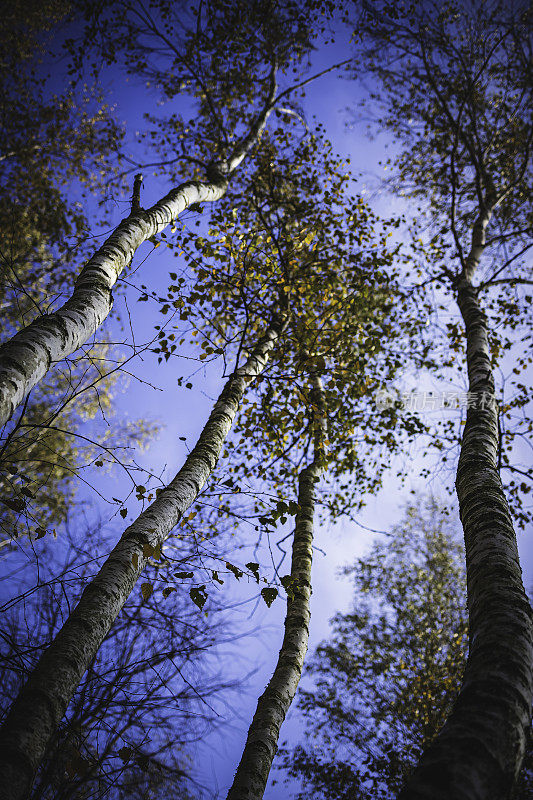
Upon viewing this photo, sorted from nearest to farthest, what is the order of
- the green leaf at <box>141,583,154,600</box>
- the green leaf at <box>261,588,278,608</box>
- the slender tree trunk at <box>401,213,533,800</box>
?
the slender tree trunk at <box>401,213,533,800</box> → the green leaf at <box>141,583,154,600</box> → the green leaf at <box>261,588,278,608</box>

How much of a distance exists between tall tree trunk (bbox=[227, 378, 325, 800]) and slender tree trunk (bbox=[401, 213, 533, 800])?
178 centimetres

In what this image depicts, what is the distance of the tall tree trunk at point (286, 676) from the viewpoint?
8.42ft

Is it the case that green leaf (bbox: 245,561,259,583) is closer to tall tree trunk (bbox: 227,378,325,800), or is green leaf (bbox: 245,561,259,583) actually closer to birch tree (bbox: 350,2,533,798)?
tall tree trunk (bbox: 227,378,325,800)

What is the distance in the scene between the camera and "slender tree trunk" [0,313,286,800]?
1.56 metres

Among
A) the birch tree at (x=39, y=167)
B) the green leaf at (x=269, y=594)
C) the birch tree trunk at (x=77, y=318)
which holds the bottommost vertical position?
the green leaf at (x=269, y=594)

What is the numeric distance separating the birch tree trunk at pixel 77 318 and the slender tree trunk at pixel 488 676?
236 cm

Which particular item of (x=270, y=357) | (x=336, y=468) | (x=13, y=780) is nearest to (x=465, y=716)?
(x=13, y=780)

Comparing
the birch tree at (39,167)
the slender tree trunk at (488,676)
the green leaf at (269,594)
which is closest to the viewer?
the slender tree trunk at (488,676)

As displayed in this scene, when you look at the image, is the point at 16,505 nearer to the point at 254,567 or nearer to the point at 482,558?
the point at 254,567

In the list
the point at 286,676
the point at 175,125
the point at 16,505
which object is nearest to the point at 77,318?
the point at 16,505

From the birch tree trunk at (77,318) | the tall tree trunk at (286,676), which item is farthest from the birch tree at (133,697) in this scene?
the birch tree trunk at (77,318)

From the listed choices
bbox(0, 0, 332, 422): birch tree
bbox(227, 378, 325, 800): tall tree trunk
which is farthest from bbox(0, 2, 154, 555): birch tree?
bbox(227, 378, 325, 800): tall tree trunk

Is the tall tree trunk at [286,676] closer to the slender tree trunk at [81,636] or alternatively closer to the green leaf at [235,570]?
the green leaf at [235,570]

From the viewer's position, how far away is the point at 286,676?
11.1 ft
